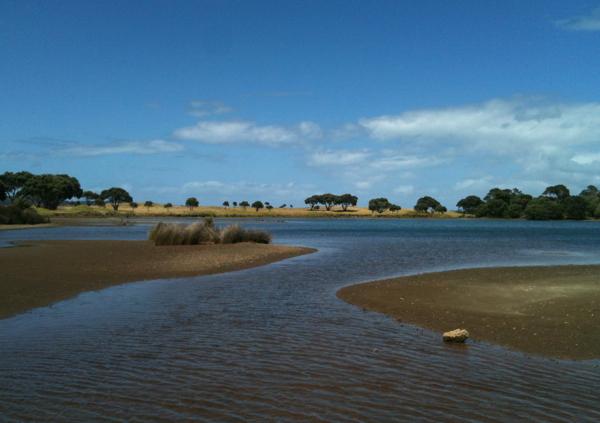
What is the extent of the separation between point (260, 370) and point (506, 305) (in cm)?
822

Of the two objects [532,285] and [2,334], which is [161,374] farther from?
[532,285]

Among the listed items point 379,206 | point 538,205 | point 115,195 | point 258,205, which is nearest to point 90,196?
point 115,195

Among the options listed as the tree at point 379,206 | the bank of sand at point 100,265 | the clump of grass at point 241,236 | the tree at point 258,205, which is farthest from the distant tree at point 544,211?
the bank of sand at point 100,265

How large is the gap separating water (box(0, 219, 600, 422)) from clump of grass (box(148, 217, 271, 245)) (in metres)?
20.7

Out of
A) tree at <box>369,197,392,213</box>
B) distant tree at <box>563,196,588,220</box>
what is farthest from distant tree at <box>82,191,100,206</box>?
distant tree at <box>563,196,588,220</box>

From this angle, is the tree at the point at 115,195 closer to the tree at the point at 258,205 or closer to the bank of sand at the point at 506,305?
the tree at the point at 258,205

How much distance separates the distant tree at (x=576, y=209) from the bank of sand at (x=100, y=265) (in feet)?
446

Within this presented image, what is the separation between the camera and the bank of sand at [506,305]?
1036 cm

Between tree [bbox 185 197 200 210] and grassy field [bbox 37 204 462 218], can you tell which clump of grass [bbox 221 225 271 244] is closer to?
grassy field [bbox 37 204 462 218]

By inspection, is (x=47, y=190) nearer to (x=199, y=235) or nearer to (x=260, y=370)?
(x=199, y=235)

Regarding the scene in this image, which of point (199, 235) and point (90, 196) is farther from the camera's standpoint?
point (90, 196)

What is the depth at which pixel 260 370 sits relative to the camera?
8.48m

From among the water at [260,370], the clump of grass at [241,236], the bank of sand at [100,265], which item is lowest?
the water at [260,370]

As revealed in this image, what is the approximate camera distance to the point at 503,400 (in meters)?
7.13
